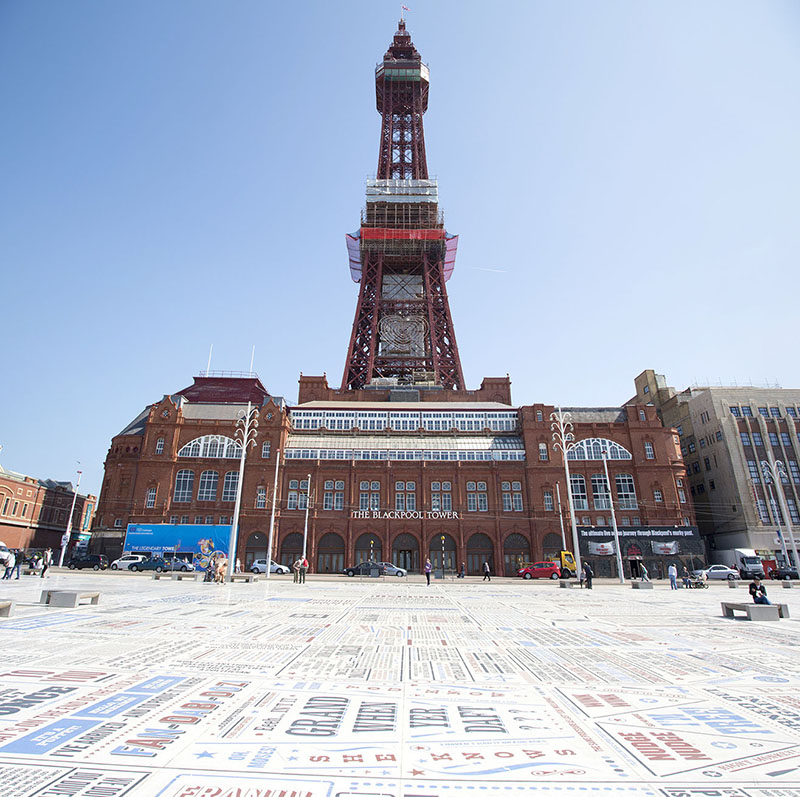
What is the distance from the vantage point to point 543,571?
3962 centimetres

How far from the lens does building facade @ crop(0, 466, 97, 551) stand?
6041cm

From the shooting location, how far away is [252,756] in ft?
13.3

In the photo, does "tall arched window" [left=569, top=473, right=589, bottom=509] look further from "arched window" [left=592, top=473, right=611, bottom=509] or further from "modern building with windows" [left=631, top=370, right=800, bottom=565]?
"modern building with windows" [left=631, top=370, right=800, bottom=565]

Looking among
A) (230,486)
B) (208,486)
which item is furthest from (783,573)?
(208,486)

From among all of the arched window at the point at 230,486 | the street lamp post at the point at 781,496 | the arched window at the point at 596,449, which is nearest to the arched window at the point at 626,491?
Result: the arched window at the point at 596,449

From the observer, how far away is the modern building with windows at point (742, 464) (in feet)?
169

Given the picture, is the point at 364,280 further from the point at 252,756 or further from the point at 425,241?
the point at 252,756

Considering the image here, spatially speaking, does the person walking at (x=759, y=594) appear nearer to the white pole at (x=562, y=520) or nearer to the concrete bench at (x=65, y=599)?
the concrete bench at (x=65, y=599)

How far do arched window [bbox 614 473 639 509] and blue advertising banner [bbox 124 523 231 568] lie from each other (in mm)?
39895

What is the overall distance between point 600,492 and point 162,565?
4231cm

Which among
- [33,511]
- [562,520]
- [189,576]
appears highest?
[33,511]

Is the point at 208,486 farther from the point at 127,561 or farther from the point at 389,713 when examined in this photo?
the point at 389,713

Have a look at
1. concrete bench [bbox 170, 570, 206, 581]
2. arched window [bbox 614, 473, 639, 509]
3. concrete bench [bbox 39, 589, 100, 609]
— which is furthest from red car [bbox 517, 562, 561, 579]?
concrete bench [bbox 39, 589, 100, 609]

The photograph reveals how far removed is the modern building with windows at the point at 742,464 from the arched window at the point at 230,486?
4795cm
